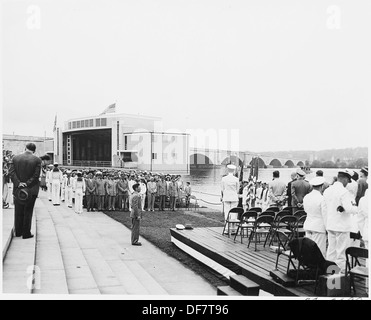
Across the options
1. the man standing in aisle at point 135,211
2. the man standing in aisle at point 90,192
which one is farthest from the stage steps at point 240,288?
the man standing in aisle at point 90,192

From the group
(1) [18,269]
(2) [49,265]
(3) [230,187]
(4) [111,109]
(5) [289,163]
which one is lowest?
(2) [49,265]

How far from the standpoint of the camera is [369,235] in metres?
5.93

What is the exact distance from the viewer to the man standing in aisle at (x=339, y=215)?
5.98 meters

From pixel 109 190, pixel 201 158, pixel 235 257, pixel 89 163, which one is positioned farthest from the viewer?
pixel 89 163

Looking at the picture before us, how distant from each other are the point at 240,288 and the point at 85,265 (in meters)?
3.25

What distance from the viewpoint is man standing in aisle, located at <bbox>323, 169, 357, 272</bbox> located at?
19.6 ft

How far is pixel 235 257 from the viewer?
7520 mm

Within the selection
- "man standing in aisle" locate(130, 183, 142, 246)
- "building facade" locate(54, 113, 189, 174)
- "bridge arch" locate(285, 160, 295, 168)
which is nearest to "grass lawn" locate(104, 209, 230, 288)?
"man standing in aisle" locate(130, 183, 142, 246)

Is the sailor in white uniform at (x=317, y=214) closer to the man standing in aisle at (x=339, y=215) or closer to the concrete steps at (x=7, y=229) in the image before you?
the man standing in aisle at (x=339, y=215)

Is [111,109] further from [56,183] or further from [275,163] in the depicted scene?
[275,163]

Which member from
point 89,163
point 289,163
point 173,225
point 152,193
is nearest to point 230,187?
point 289,163

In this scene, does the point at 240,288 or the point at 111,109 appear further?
the point at 111,109

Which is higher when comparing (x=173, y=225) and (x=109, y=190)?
(x=109, y=190)
